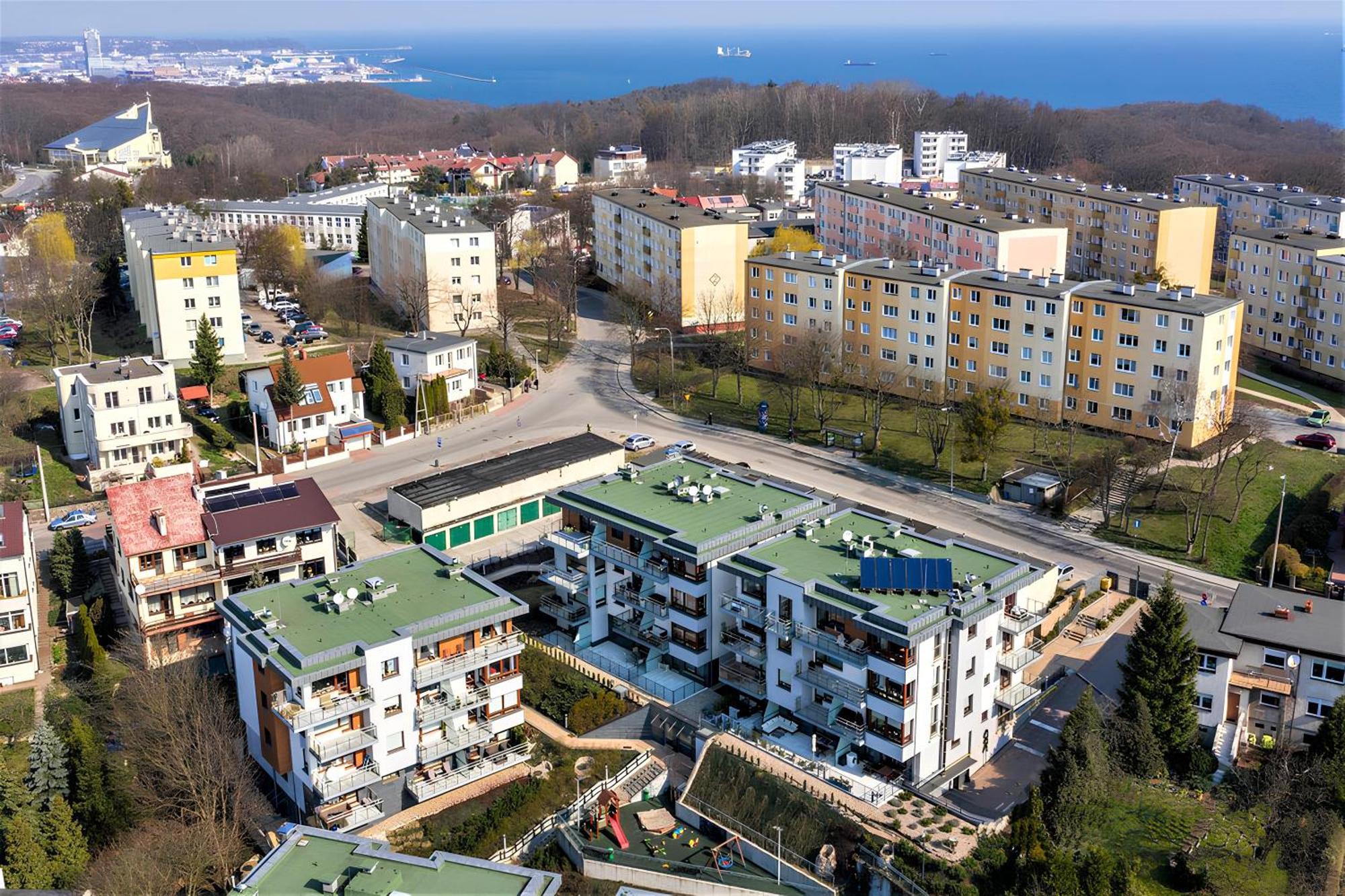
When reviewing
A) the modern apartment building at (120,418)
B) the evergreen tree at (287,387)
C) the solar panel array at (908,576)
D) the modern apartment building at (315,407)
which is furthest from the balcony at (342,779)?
the modern apartment building at (315,407)

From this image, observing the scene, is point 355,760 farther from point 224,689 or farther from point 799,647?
point 799,647

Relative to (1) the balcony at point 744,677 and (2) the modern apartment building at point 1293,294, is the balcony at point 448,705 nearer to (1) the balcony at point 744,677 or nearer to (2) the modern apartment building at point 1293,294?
(1) the balcony at point 744,677

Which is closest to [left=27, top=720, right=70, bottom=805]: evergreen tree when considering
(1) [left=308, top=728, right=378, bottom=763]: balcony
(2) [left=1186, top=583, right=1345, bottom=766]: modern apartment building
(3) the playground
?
(1) [left=308, top=728, right=378, bottom=763]: balcony

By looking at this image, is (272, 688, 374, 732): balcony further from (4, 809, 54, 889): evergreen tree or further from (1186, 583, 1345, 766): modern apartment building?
(1186, 583, 1345, 766): modern apartment building

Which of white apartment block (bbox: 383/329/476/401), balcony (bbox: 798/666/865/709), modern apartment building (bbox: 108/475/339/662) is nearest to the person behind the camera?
balcony (bbox: 798/666/865/709)

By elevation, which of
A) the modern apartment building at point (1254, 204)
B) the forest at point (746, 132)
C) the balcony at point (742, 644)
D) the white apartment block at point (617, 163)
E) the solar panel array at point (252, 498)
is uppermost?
the forest at point (746, 132)

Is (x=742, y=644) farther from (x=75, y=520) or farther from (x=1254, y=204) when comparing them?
(x=1254, y=204)

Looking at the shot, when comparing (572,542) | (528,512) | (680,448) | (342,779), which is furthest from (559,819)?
(680,448)

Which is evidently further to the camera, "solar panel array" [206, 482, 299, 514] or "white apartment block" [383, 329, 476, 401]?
"white apartment block" [383, 329, 476, 401]
